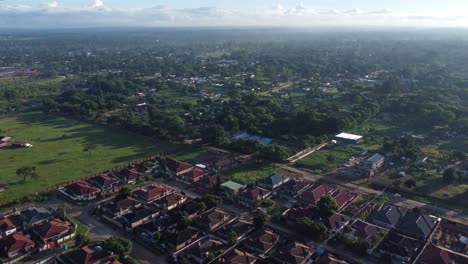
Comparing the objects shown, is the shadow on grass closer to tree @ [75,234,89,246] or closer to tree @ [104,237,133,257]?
tree @ [75,234,89,246]

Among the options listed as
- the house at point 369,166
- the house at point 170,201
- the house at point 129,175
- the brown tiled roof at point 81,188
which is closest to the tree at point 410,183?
the house at point 369,166

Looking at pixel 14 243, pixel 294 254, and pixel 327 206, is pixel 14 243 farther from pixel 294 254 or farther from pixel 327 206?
pixel 327 206

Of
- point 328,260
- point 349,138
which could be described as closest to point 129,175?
point 328,260

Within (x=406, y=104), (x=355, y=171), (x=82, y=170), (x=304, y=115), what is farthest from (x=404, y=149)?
(x=82, y=170)

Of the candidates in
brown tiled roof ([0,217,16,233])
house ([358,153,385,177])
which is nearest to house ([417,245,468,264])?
house ([358,153,385,177])

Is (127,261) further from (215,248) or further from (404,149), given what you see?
(404,149)

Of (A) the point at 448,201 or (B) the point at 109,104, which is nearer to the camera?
(A) the point at 448,201
